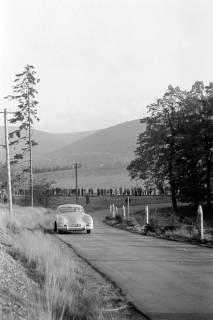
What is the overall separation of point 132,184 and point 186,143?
8611cm

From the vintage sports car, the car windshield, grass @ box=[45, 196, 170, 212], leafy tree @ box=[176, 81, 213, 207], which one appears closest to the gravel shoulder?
the vintage sports car

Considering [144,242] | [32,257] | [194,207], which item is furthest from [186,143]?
[32,257]

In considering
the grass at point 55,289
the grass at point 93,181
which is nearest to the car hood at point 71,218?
the grass at point 55,289

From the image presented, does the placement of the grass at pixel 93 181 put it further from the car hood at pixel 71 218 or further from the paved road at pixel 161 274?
the paved road at pixel 161 274

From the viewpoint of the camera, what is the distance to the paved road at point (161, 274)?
8.61 meters

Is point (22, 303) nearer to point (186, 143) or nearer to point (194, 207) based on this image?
point (186, 143)

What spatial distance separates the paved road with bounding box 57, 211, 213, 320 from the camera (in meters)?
8.61

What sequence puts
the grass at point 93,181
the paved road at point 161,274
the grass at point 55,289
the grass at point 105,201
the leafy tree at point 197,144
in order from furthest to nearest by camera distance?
the grass at point 93,181, the grass at point 105,201, the leafy tree at point 197,144, the paved road at point 161,274, the grass at point 55,289

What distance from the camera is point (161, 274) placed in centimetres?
1191

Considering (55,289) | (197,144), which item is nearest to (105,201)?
(197,144)

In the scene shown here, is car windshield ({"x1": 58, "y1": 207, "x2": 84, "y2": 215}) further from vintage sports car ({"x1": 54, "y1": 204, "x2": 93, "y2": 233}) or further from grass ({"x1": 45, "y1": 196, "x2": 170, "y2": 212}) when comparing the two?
grass ({"x1": 45, "y1": 196, "x2": 170, "y2": 212})

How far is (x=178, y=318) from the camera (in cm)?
787

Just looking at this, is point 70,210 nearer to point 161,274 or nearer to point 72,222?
point 72,222

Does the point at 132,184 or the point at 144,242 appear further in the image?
the point at 132,184
